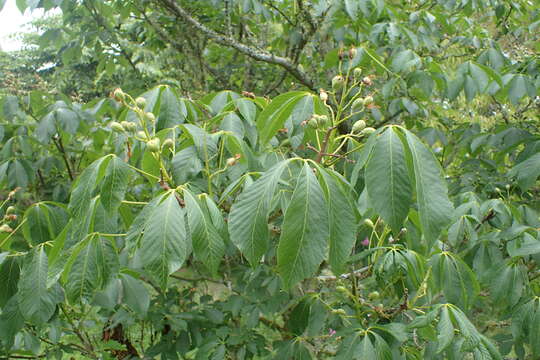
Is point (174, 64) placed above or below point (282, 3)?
below

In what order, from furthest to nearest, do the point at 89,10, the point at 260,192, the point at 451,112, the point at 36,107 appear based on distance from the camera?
the point at 451,112 → the point at 89,10 → the point at 36,107 → the point at 260,192

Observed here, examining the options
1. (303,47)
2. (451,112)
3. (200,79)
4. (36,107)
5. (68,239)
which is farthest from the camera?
(451,112)

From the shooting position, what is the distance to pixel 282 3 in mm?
2891

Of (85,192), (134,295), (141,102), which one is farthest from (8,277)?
(141,102)

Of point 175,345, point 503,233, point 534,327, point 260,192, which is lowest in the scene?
point 175,345

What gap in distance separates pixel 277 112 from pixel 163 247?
417 mm

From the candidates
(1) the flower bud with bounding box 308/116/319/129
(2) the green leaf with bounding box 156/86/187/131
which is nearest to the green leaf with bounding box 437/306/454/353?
(1) the flower bud with bounding box 308/116/319/129

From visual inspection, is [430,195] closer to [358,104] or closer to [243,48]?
[358,104]

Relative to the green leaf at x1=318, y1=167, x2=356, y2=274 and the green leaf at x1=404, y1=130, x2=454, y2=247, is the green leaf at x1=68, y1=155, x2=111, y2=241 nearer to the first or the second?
the green leaf at x1=318, y1=167, x2=356, y2=274

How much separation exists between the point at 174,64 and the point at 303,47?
0.96 metres

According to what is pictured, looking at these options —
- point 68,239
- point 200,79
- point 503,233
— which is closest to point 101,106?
point 200,79

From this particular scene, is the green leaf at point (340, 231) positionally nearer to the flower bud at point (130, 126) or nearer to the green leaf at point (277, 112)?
the green leaf at point (277, 112)

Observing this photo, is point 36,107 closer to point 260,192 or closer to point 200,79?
point 200,79

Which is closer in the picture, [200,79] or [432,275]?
[432,275]
